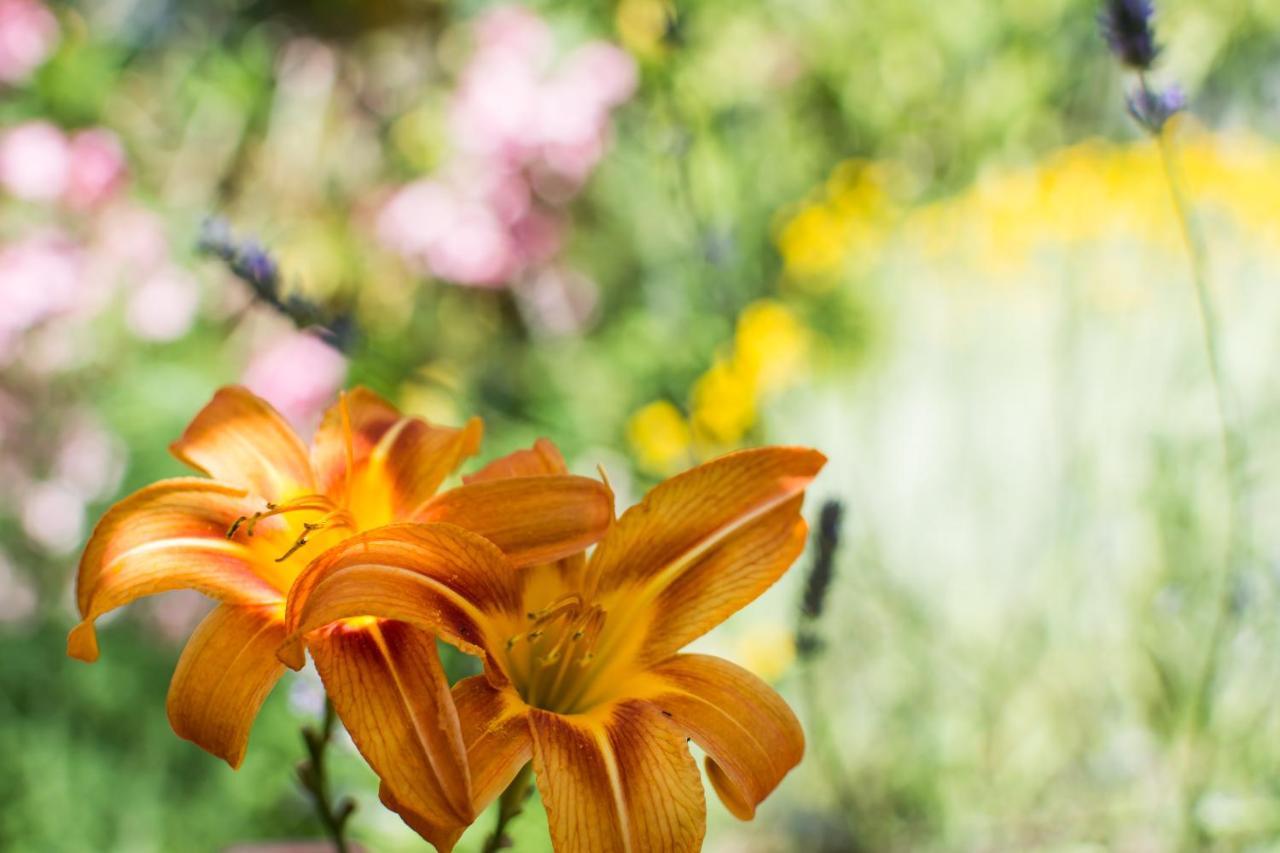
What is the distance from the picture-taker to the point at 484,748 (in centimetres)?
56

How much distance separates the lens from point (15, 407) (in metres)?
2.76

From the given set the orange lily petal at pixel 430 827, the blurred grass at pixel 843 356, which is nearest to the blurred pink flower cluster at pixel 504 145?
the blurred grass at pixel 843 356

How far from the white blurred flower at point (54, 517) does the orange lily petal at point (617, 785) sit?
2.21 metres

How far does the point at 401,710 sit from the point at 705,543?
0.21 m

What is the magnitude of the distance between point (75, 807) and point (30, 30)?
205 centimetres

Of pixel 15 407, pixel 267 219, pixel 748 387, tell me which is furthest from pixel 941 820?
pixel 267 219

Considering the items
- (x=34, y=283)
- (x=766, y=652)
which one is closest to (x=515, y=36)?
(x=34, y=283)

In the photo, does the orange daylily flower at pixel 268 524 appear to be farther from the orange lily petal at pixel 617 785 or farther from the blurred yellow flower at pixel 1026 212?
the blurred yellow flower at pixel 1026 212

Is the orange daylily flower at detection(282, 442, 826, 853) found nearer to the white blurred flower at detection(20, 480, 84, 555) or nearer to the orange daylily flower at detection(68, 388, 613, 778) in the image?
the orange daylily flower at detection(68, 388, 613, 778)

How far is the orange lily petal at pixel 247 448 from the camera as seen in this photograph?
692 mm

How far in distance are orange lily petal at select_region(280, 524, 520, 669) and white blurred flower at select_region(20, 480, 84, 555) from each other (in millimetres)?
2157

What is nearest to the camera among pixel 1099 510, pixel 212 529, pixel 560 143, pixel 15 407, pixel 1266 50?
pixel 212 529

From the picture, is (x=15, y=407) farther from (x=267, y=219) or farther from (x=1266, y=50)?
(x=1266, y=50)

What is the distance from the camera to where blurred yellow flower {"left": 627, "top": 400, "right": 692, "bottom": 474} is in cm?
235
